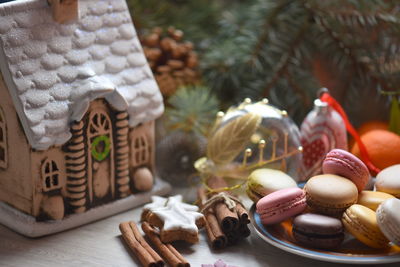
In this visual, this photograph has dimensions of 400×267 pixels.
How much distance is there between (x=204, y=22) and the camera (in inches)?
69.5

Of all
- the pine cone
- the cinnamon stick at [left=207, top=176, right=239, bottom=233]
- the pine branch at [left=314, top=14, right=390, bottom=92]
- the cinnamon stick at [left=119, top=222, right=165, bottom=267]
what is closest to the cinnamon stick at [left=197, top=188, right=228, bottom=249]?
the cinnamon stick at [left=207, top=176, right=239, bottom=233]

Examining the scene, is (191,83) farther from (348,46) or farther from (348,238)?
(348,238)

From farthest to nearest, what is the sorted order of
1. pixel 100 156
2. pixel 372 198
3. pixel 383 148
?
1. pixel 383 148
2. pixel 100 156
3. pixel 372 198

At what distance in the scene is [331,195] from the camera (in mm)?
1021

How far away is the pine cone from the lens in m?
1.51

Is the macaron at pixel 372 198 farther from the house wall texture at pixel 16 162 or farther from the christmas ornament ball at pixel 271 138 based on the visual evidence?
the house wall texture at pixel 16 162

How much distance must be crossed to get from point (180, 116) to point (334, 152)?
421mm

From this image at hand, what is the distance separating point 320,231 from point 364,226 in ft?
0.24

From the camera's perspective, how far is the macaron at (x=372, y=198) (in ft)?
3.46

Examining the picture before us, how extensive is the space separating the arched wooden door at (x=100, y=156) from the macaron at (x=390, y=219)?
1.79 ft

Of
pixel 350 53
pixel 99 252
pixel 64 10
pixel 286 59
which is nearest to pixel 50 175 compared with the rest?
pixel 99 252

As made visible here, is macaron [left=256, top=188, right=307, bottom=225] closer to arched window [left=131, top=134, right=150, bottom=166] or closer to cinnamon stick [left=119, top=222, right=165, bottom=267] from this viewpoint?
cinnamon stick [left=119, top=222, right=165, bottom=267]

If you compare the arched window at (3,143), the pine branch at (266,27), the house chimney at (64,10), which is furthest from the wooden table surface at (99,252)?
the pine branch at (266,27)

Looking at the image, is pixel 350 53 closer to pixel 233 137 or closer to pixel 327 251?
pixel 233 137
